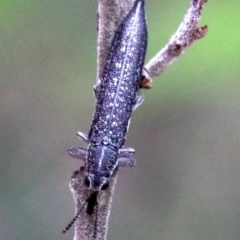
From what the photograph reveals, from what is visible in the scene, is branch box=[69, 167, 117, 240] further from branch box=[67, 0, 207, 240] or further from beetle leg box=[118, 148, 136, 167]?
beetle leg box=[118, 148, 136, 167]

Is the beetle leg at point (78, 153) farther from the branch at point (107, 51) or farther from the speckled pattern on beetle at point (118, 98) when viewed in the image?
the branch at point (107, 51)

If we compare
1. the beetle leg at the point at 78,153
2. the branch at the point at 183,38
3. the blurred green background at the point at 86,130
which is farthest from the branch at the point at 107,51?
the blurred green background at the point at 86,130

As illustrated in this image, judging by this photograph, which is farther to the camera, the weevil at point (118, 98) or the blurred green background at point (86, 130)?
the blurred green background at point (86, 130)

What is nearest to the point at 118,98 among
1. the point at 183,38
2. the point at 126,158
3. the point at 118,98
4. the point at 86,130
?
the point at 118,98

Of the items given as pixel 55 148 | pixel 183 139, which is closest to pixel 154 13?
pixel 183 139

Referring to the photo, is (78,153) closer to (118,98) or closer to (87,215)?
(118,98)

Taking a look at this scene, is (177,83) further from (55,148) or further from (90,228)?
(90,228)
